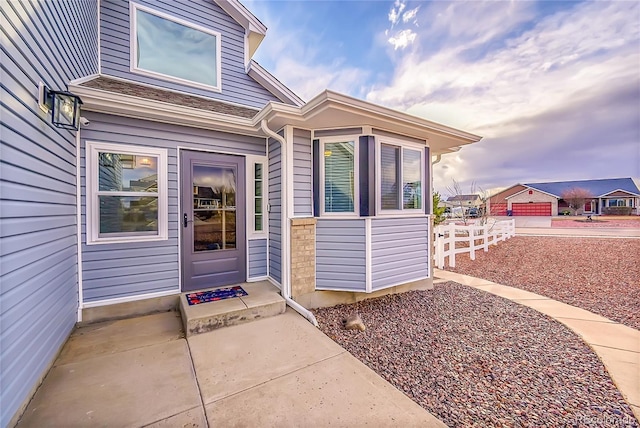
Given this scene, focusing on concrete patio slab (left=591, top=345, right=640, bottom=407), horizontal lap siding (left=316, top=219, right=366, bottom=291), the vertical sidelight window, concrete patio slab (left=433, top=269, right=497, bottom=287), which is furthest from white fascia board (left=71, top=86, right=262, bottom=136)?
concrete patio slab (left=433, top=269, right=497, bottom=287)

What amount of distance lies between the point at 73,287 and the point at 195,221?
1531 millimetres

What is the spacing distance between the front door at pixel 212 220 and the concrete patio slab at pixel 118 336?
0.64 m

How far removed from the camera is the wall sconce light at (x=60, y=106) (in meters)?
2.17

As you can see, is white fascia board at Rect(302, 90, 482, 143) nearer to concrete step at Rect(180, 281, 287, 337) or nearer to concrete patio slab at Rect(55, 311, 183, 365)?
concrete step at Rect(180, 281, 287, 337)

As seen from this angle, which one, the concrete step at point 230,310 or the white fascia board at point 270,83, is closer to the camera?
the concrete step at point 230,310

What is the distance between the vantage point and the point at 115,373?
2213 mm

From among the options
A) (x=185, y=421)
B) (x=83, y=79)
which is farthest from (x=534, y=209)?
(x=83, y=79)

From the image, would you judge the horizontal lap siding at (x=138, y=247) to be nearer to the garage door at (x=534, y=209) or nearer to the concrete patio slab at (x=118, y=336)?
the concrete patio slab at (x=118, y=336)

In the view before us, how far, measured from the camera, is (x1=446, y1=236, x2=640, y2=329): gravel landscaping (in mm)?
4125

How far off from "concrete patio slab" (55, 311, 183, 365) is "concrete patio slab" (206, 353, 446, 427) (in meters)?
1.45

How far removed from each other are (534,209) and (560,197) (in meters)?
3.05

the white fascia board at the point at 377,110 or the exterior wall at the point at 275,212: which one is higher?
the white fascia board at the point at 377,110

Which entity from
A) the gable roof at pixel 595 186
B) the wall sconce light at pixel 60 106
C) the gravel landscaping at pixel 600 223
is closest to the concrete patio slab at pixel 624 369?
the wall sconce light at pixel 60 106

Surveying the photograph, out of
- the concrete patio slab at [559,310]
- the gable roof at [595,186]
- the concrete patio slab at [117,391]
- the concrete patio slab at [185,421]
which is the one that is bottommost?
the concrete patio slab at [559,310]
